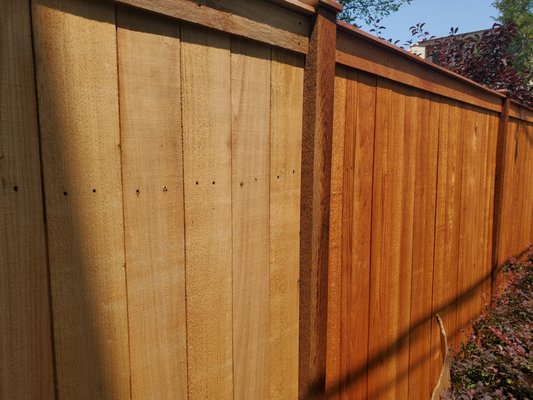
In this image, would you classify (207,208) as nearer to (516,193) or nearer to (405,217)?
(405,217)

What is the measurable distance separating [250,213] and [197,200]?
209mm

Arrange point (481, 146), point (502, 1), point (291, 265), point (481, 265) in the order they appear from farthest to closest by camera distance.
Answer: point (502, 1), point (481, 265), point (481, 146), point (291, 265)

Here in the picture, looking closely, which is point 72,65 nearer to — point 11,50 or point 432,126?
point 11,50

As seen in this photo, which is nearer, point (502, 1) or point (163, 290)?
point (163, 290)

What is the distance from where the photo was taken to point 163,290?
3.30 ft

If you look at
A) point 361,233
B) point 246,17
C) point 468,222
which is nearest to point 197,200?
point 246,17

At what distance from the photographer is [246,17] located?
3.76 ft

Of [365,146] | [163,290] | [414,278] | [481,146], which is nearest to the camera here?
[163,290]

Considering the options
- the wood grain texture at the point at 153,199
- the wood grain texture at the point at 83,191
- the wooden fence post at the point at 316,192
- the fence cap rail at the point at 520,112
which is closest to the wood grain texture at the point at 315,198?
the wooden fence post at the point at 316,192

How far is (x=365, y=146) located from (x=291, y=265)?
72cm

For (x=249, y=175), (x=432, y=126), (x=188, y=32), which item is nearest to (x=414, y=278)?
(x=432, y=126)

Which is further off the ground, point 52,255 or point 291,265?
point 52,255

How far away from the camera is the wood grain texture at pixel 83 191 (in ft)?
2.60

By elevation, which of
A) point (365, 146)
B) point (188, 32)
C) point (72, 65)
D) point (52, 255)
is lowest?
point (52, 255)
